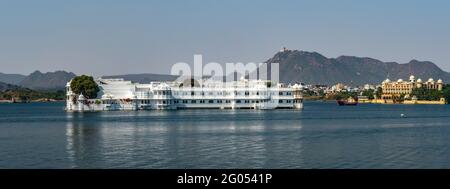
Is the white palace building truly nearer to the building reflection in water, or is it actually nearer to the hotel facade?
the building reflection in water

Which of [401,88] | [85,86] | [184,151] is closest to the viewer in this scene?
[184,151]

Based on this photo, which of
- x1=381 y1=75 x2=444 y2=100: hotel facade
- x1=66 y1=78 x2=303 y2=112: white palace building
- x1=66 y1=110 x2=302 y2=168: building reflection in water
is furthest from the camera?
x1=381 y1=75 x2=444 y2=100: hotel facade

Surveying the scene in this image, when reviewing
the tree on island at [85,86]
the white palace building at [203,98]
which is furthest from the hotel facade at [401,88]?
the tree on island at [85,86]

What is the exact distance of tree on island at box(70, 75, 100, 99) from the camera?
81.6m

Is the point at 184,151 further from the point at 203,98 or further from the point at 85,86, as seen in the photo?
the point at 85,86

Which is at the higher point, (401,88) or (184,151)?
(401,88)

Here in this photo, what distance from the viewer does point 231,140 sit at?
27.9 meters

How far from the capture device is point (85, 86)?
81.5m

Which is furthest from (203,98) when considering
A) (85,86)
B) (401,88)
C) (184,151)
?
(401,88)

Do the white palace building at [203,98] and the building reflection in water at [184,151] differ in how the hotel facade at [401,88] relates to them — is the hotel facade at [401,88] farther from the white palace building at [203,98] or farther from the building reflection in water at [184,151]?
the building reflection in water at [184,151]

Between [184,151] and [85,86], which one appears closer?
[184,151]

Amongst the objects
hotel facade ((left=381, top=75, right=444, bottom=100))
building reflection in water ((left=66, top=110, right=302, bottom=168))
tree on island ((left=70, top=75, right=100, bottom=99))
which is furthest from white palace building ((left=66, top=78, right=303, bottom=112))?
hotel facade ((left=381, top=75, right=444, bottom=100))

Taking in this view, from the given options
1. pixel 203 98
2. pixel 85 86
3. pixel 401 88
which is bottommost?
pixel 203 98

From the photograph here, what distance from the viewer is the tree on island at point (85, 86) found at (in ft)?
268
